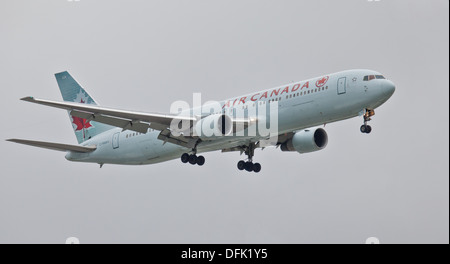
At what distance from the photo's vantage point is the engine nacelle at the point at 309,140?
4844cm

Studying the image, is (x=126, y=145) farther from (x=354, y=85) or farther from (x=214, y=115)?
(x=354, y=85)

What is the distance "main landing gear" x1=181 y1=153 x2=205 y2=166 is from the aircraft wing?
2.58m

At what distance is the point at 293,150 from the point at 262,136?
555 cm

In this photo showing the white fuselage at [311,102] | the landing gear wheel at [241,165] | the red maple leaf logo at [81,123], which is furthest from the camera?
the red maple leaf logo at [81,123]

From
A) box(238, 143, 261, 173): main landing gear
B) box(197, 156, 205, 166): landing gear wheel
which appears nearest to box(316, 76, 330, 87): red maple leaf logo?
box(238, 143, 261, 173): main landing gear

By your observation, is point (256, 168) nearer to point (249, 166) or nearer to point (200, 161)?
point (249, 166)

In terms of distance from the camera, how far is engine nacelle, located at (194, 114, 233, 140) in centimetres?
4312

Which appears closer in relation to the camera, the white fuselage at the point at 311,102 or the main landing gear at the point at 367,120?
the white fuselage at the point at 311,102

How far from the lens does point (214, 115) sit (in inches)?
1718

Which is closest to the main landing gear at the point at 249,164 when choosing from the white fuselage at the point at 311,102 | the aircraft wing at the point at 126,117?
the white fuselage at the point at 311,102

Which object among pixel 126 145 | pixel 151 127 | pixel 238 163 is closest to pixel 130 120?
pixel 151 127

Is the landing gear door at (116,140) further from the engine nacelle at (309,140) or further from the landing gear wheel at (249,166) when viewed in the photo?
the engine nacelle at (309,140)

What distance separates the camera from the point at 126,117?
43.6 meters

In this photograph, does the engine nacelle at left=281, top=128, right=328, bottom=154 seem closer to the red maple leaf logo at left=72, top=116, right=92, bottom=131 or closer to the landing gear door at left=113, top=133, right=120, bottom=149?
the landing gear door at left=113, top=133, right=120, bottom=149
